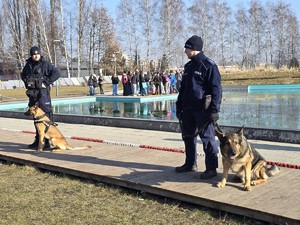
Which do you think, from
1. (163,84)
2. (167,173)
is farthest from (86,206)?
(163,84)

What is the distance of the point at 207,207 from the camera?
456 cm

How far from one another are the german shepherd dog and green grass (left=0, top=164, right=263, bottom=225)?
0.58 meters

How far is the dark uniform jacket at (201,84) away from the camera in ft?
16.2

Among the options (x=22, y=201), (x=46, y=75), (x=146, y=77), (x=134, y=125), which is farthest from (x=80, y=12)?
(x=22, y=201)

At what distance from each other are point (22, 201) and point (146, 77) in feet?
74.3

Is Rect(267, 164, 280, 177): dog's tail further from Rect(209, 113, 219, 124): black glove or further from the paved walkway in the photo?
Rect(209, 113, 219, 124): black glove

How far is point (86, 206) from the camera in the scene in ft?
15.9

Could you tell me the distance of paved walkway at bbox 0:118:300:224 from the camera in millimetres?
4172

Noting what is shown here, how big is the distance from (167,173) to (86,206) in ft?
4.34

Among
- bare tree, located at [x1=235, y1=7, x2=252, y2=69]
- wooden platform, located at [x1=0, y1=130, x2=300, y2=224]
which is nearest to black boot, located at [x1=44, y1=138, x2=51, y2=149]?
wooden platform, located at [x1=0, y1=130, x2=300, y2=224]

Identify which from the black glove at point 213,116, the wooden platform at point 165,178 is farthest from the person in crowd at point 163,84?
the black glove at point 213,116

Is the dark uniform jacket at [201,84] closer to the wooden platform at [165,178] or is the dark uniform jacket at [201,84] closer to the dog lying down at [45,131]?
the wooden platform at [165,178]

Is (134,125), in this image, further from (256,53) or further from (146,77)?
(256,53)

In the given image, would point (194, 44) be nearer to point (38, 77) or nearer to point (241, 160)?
point (241, 160)
